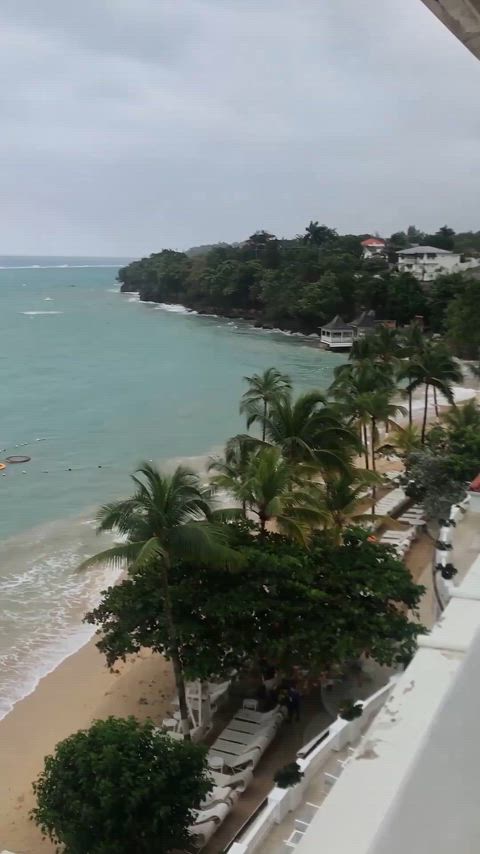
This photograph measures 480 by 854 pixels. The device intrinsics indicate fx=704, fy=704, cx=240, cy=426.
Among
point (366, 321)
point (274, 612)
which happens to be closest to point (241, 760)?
point (274, 612)

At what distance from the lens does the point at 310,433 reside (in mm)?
13352

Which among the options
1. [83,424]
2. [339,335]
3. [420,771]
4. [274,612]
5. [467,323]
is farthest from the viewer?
[339,335]

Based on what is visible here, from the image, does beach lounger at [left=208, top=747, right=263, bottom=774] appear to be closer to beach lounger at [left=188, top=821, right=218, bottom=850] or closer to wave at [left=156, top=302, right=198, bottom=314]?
beach lounger at [left=188, top=821, right=218, bottom=850]

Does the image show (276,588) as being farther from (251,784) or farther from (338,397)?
(338,397)

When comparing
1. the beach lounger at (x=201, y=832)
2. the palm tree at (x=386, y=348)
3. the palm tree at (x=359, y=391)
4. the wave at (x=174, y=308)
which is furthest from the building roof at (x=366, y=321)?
the beach lounger at (x=201, y=832)

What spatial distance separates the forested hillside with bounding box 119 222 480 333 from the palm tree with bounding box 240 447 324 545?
146 feet

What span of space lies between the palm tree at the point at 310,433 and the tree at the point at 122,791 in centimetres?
627

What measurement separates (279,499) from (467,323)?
3387 centimetres

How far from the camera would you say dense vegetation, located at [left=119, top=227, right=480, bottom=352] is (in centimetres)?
5709

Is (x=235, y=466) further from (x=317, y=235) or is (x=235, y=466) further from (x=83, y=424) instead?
(x=317, y=235)

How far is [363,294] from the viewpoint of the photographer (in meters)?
59.8

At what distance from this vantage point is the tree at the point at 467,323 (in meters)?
40.6

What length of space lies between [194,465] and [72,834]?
1962cm

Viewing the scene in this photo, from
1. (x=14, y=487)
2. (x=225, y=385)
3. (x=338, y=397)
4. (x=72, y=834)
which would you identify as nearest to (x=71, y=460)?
(x=14, y=487)
